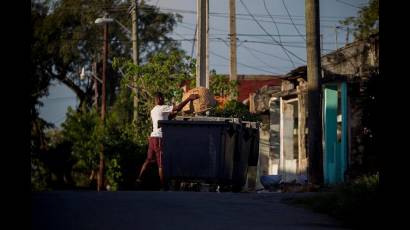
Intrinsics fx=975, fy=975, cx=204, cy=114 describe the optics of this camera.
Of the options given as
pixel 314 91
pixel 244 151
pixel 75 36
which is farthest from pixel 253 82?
pixel 244 151

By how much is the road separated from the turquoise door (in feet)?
41.6

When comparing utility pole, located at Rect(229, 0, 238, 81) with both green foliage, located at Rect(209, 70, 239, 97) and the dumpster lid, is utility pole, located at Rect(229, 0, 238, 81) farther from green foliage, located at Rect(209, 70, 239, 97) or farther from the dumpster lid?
the dumpster lid

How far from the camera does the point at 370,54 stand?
2695 centimetres

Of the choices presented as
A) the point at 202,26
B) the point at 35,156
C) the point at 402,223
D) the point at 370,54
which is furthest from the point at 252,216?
the point at 35,156

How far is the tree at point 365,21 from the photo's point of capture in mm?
35469

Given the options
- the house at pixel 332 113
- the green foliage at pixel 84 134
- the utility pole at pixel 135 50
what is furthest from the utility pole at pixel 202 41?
the green foliage at pixel 84 134

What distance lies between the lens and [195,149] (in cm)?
1521

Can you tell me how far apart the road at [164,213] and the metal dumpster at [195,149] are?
3.22 metres

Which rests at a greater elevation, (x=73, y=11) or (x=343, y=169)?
(x=73, y=11)

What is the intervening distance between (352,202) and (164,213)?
1912 mm

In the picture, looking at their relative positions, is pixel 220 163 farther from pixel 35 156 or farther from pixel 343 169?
pixel 35 156

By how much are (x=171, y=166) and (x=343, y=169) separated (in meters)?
9.82

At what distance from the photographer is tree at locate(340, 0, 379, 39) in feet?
116

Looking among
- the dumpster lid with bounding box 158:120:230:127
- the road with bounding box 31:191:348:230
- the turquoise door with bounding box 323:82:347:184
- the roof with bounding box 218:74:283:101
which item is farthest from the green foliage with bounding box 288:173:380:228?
the roof with bounding box 218:74:283:101
